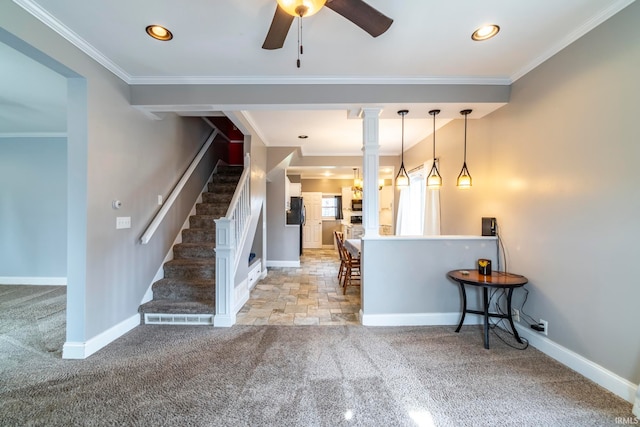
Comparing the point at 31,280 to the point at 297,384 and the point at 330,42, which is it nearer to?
the point at 297,384

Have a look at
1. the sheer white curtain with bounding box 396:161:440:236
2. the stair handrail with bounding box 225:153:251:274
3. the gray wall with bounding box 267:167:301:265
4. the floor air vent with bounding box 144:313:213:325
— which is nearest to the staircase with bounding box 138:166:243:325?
the floor air vent with bounding box 144:313:213:325

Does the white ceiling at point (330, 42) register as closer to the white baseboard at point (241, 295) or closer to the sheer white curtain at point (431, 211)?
the sheer white curtain at point (431, 211)

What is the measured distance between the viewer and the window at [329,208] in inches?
392

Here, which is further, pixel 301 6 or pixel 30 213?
pixel 30 213

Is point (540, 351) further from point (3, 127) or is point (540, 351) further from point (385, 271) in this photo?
point (3, 127)

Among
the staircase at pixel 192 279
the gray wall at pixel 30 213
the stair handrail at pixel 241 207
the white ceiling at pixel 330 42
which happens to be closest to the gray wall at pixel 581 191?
the white ceiling at pixel 330 42

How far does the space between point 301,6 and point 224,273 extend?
2.53 metres

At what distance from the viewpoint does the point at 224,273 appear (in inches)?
115

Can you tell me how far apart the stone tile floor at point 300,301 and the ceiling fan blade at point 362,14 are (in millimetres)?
2799

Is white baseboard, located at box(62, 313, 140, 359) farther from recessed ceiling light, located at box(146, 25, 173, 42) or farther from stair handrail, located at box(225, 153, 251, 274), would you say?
recessed ceiling light, located at box(146, 25, 173, 42)

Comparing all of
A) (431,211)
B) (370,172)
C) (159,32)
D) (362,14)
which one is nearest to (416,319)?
(370,172)

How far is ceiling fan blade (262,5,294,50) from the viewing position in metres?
1.53

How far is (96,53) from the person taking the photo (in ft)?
7.72

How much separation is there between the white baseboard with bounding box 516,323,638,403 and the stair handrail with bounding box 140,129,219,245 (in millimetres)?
4122
